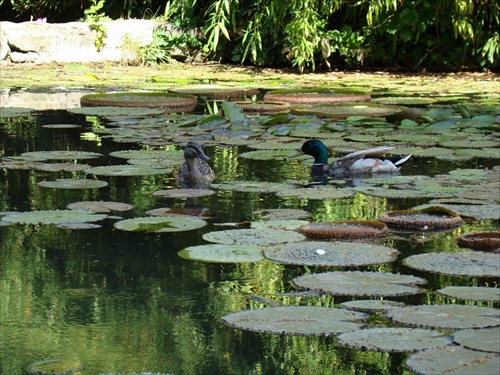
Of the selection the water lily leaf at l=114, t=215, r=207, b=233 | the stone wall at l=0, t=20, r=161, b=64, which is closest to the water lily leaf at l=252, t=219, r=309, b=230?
the water lily leaf at l=114, t=215, r=207, b=233

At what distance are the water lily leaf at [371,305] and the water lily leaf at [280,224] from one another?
39.7 inches

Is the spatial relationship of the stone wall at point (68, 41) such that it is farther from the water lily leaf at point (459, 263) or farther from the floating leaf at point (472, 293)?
the floating leaf at point (472, 293)

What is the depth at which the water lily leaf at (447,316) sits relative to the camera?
257 centimetres

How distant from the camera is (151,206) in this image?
169 inches

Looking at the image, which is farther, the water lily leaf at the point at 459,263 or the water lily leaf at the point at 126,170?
the water lily leaf at the point at 126,170

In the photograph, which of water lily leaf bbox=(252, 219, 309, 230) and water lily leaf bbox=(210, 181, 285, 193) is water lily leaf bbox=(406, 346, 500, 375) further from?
water lily leaf bbox=(210, 181, 285, 193)

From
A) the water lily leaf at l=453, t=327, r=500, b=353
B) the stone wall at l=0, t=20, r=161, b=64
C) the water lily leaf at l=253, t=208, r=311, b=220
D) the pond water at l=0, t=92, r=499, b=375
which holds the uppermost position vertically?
the stone wall at l=0, t=20, r=161, b=64

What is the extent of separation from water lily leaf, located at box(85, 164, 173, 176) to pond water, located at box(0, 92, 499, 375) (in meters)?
0.04

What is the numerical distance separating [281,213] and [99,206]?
0.79 meters

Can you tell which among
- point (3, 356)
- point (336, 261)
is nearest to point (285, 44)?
point (336, 261)

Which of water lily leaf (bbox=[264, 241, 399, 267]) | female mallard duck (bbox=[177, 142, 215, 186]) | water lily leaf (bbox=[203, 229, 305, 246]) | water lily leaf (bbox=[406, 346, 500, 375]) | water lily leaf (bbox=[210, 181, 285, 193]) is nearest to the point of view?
water lily leaf (bbox=[406, 346, 500, 375])

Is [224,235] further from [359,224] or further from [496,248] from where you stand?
[496,248]

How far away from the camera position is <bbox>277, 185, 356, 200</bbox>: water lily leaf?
451cm

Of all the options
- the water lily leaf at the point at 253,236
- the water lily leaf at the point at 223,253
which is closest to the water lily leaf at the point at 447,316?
the water lily leaf at the point at 223,253
